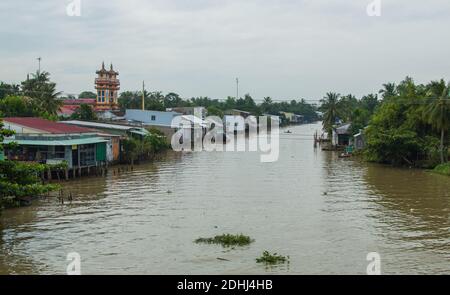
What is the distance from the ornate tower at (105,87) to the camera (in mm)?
70550

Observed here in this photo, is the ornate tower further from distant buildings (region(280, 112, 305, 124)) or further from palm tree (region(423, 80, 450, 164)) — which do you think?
distant buildings (region(280, 112, 305, 124))

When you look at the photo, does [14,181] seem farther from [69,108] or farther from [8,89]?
[69,108]

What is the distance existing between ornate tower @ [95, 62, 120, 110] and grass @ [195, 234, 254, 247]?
174 feet

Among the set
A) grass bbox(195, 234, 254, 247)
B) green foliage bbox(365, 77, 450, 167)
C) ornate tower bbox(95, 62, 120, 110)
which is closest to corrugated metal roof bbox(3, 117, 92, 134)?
grass bbox(195, 234, 254, 247)

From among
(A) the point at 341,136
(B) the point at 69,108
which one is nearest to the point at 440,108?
(A) the point at 341,136

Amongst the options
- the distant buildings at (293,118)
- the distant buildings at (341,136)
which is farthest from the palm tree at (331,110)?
the distant buildings at (293,118)

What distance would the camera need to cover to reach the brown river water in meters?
→ 16.7

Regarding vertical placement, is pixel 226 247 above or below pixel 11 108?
below

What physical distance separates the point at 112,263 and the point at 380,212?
12365 millimetres
